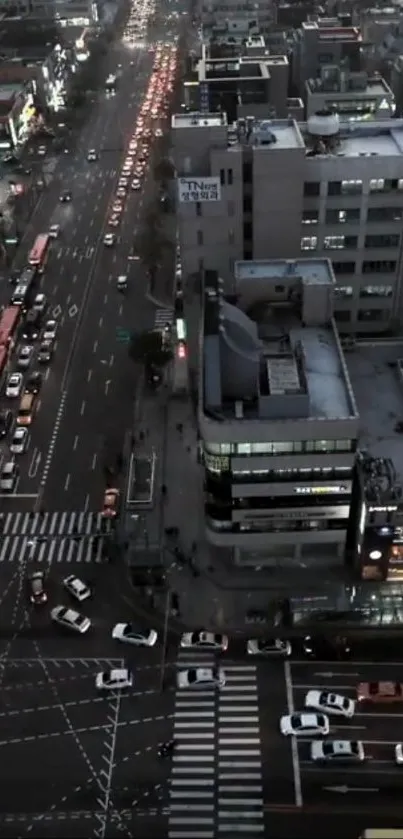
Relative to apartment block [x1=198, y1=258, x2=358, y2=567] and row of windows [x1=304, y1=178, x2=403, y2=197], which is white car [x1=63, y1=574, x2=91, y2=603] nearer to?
apartment block [x1=198, y1=258, x2=358, y2=567]

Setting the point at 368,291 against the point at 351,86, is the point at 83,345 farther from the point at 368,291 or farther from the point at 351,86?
the point at 351,86

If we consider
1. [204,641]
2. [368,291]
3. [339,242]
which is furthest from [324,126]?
[204,641]

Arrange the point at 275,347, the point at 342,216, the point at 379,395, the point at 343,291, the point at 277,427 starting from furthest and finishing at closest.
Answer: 1. the point at 343,291
2. the point at 342,216
3. the point at 379,395
4. the point at 275,347
5. the point at 277,427

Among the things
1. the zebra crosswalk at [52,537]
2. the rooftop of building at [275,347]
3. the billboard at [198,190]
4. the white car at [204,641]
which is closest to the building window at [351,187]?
the rooftop of building at [275,347]

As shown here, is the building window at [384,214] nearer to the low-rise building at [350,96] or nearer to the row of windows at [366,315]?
the row of windows at [366,315]

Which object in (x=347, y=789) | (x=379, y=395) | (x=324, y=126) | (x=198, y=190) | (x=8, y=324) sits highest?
(x=324, y=126)

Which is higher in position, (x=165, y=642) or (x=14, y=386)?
(x=14, y=386)

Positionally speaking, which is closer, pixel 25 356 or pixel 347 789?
pixel 347 789
